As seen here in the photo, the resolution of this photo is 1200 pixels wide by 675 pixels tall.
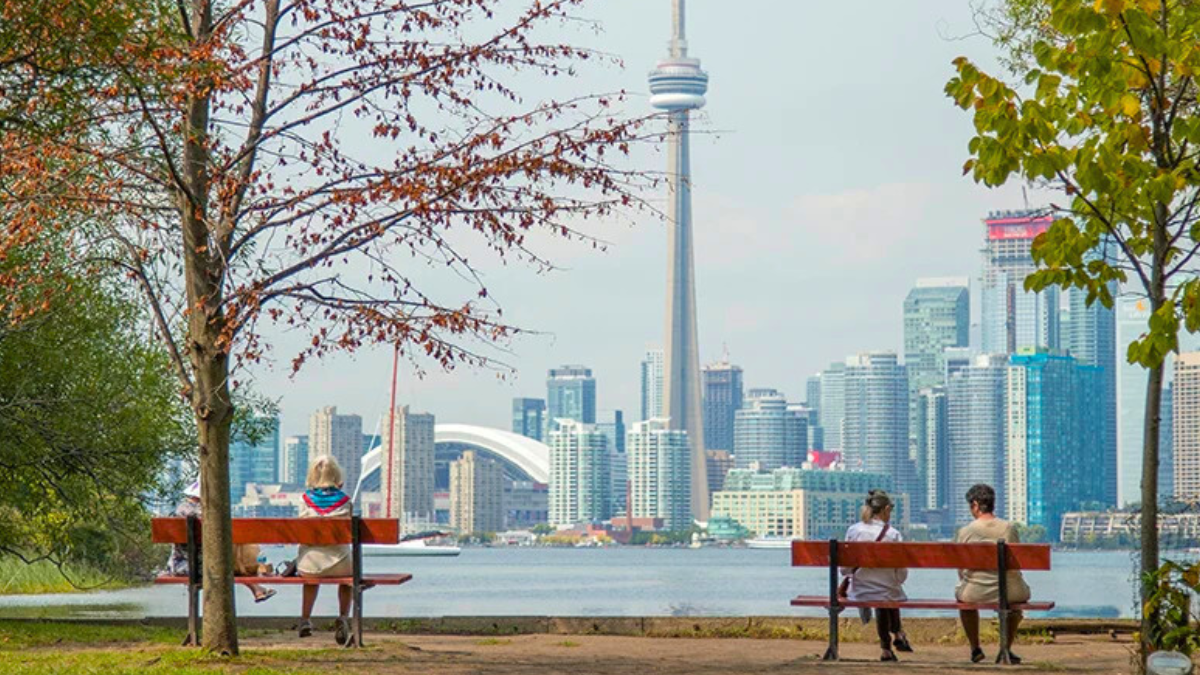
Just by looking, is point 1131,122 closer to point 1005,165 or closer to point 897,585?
point 1005,165

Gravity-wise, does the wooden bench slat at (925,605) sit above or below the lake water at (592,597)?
above

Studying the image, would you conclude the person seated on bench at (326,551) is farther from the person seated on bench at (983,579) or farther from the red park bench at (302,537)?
the person seated on bench at (983,579)

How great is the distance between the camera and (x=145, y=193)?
12938 mm

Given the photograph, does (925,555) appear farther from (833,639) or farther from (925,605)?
(833,639)

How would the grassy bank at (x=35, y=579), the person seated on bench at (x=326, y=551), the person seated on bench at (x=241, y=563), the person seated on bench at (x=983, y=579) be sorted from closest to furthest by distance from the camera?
the person seated on bench at (x=983, y=579), the person seated on bench at (x=326, y=551), the person seated on bench at (x=241, y=563), the grassy bank at (x=35, y=579)

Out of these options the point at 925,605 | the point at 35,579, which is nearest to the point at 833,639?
the point at 925,605

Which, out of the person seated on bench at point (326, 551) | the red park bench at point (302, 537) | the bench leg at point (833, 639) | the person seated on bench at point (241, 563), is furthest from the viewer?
the person seated on bench at point (241, 563)

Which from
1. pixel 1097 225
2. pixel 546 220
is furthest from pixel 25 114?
pixel 1097 225

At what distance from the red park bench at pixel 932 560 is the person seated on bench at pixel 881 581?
248 millimetres

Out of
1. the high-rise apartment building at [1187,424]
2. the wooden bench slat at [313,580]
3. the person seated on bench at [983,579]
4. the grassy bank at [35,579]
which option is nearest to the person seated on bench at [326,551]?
the wooden bench slat at [313,580]

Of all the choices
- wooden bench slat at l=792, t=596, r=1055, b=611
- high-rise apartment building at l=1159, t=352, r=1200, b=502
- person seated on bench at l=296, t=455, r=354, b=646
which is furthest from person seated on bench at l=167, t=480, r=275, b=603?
high-rise apartment building at l=1159, t=352, r=1200, b=502

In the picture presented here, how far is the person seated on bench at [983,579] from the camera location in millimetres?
12609

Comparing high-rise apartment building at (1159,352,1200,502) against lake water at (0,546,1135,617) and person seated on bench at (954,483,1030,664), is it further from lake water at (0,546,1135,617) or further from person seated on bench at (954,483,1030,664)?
person seated on bench at (954,483,1030,664)

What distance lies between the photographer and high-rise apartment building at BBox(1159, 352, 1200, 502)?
61.7 meters
